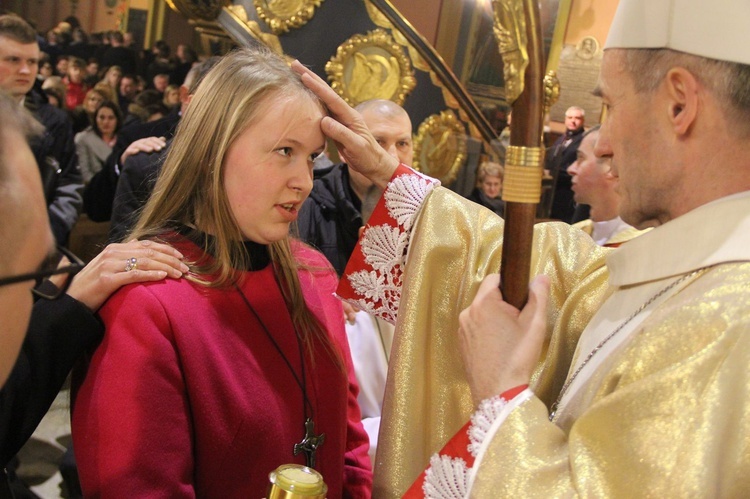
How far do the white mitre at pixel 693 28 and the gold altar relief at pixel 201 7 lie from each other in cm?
367

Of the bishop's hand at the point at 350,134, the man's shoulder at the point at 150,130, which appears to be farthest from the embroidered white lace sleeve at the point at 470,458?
the man's shoulder at the point at 150,130

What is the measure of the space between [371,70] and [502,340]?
3.86 metres

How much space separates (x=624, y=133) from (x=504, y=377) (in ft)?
1.45

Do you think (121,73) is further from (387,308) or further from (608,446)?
(608,446)

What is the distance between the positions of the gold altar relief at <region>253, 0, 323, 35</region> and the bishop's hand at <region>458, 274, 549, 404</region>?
369 cm

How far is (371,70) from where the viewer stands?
4.88 m

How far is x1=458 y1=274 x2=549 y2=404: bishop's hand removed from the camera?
1.23 metres

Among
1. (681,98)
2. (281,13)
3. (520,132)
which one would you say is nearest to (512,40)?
(520,132)

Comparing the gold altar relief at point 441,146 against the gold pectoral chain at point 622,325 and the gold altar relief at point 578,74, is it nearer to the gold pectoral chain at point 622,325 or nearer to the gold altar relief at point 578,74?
the gold altar relief at point 578,74

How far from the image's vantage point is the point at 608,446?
1.08 meters

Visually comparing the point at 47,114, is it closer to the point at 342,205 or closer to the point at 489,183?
the point at 342,205

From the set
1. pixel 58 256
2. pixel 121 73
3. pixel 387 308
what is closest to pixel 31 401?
pixel 58 256

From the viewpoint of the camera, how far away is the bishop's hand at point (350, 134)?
63.2 inches

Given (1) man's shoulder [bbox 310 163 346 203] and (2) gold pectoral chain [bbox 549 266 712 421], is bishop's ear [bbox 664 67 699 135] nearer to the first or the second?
(2) gold pectoral chain [bbox 549 266 712 421]
